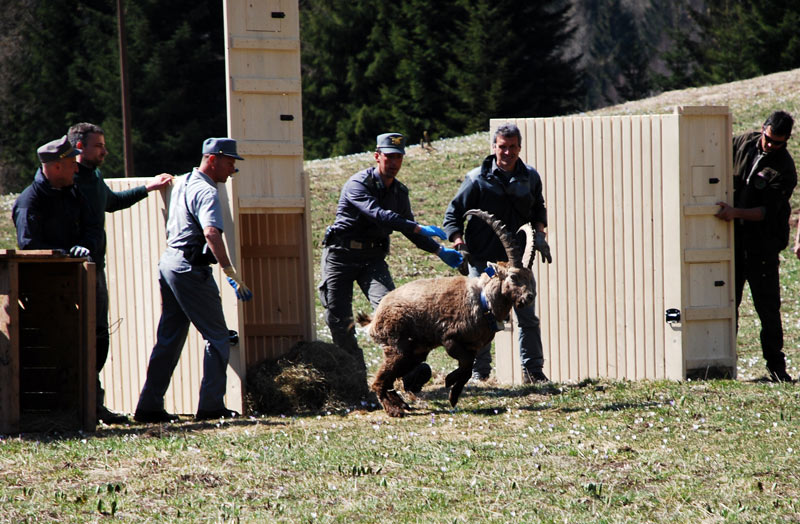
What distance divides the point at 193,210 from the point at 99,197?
101 centimetres

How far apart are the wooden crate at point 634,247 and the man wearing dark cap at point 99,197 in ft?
12.2

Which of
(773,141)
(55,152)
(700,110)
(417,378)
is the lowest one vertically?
(417,378)

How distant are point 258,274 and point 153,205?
1.15 meters

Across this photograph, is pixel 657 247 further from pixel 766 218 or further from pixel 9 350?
pixel 9 350

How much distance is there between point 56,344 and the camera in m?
7.57

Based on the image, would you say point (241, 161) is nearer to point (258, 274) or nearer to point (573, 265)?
point (258, 274)

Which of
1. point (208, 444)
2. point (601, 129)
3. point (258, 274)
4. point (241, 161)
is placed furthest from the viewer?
point (601, 129)

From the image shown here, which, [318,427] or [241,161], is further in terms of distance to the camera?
[241,161]

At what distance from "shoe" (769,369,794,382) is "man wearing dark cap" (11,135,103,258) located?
20.6 ft

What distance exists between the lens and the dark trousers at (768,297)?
9.22 m

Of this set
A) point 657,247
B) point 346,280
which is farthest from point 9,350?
point 657,247

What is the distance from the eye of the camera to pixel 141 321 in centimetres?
896

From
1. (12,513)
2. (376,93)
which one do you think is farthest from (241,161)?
(376,93)

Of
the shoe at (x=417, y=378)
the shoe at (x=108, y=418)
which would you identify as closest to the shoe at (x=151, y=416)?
the shoe at (x=108, y=418)
